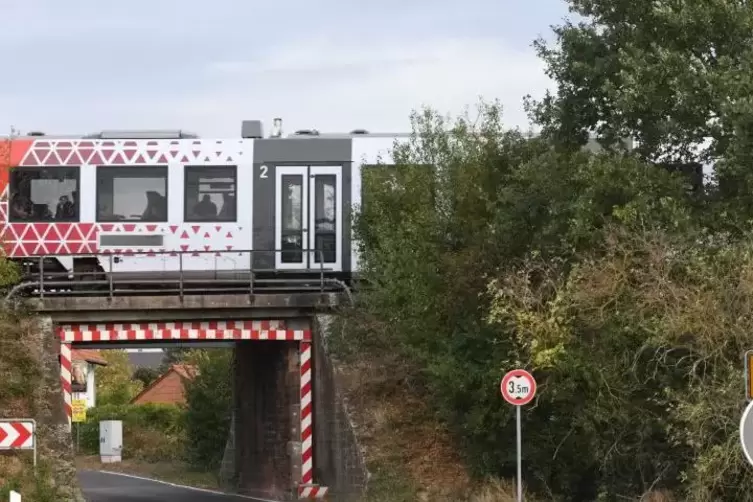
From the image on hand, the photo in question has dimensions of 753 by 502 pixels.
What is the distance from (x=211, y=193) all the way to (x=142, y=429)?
39456mm

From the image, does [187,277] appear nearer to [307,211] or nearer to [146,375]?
[307,211]

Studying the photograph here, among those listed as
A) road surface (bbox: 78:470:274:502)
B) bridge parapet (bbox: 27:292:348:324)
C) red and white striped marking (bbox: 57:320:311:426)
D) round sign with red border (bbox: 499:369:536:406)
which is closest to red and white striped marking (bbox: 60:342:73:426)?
red and white striped marking (bbox: 57:320:311:426)

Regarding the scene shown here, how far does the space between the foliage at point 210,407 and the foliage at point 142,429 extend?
13.9 meters

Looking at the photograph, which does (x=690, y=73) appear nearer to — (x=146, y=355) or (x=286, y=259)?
(x=286, y=259)

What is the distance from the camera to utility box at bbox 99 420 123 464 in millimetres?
60219

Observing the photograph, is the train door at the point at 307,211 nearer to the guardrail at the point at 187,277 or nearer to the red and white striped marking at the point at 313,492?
the guardrail at the point at 187,277

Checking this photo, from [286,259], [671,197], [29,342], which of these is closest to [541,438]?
[671,197]

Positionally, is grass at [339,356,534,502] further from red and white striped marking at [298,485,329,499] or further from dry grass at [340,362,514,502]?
red and white striped marking at [298,485,329,499]

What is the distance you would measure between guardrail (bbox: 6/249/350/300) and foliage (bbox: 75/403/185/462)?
112 ft

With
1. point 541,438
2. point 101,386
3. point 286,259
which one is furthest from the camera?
point 101,386

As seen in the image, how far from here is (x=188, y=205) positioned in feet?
101

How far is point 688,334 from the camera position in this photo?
18.8m

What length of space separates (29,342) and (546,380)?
1208cm

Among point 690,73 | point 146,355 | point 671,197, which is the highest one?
point 690,73
